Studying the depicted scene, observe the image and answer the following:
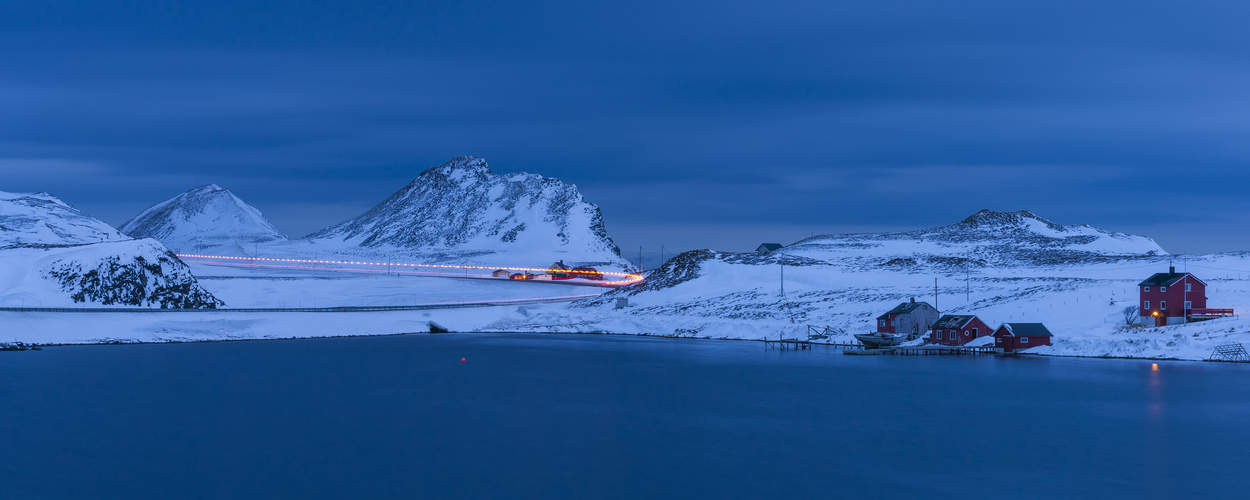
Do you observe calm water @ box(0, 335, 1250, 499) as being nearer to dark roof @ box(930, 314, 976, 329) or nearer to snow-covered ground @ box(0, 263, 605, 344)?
dark roof @ box(930, 314, 976, 329)

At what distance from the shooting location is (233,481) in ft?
94.3

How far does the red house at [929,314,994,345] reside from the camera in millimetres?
77125

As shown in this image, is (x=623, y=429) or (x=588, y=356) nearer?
(x=623, y=429)

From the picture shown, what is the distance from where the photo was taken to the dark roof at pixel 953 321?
7731cm

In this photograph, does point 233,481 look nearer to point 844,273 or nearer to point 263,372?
point 263,372

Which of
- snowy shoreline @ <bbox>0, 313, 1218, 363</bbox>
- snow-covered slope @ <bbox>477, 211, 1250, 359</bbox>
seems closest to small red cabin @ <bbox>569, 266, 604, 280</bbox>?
snow-covered slope @ <bbox>477, 211, 1250, 359</bbox>

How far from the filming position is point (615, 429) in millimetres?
38562

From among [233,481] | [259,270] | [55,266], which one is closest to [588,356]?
[233,481]

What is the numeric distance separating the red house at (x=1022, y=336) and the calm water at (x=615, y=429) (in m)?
7.94

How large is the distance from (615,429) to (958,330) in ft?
153

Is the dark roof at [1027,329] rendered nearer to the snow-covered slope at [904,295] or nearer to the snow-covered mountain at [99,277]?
the snow-covered slope at [904,295]

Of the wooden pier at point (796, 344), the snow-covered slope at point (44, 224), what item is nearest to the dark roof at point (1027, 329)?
the wooden pier at point (796, 344)

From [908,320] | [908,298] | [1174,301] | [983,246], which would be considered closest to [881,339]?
[908,320]

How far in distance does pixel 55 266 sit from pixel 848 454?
79.3m
